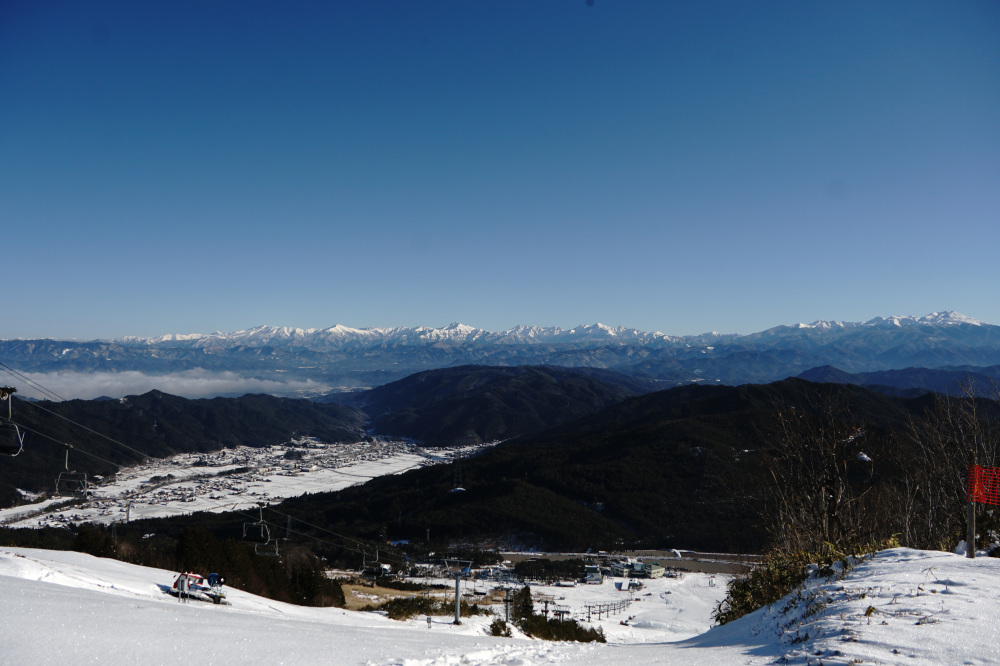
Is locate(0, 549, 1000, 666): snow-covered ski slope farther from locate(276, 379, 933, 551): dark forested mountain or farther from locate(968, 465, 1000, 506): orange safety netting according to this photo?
locate(276, 379, 933, 551): dark forested mountain

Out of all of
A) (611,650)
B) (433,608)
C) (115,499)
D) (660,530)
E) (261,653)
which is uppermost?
(261,653)

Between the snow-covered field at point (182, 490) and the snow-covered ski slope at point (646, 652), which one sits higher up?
the snow-covered ski slope at point (646, 652)

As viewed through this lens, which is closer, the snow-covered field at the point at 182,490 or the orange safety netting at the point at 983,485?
the orange safety netting at the point at 983,485

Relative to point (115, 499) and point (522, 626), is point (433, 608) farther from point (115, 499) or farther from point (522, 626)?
point (115, 499)

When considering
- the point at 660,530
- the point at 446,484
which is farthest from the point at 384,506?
the point at 660,530

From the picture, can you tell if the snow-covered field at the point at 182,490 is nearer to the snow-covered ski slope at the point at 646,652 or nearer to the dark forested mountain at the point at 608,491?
the dark forested mountain at the point at 608,491

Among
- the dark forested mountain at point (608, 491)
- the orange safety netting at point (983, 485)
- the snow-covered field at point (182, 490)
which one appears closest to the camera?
the orange safety netting at point (983, 485)

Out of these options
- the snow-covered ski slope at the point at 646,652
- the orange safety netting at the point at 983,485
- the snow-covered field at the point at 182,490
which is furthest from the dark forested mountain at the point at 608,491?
the snow-covered ski slope at the point at 646,652
